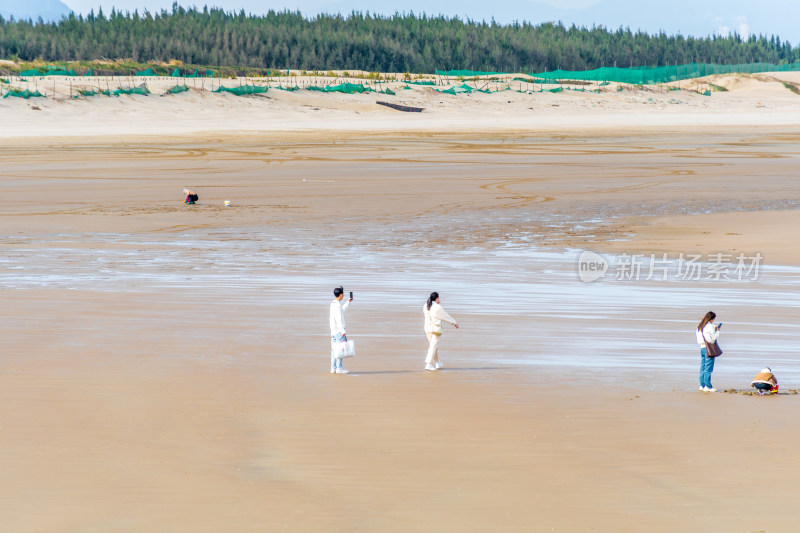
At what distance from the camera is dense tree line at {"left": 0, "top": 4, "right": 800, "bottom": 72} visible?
119 metres

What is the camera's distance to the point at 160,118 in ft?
200

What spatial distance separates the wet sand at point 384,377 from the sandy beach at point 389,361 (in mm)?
37

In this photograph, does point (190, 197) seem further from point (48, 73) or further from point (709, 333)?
point (48, 73)

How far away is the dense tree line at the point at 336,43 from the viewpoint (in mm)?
118812

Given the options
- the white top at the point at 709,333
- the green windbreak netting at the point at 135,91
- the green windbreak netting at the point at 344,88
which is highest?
the green windbreak netting at the point at 344,88

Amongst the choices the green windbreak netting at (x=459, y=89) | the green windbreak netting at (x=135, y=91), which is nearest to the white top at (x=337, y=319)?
the green windbreak netting at (x=135, y=91)

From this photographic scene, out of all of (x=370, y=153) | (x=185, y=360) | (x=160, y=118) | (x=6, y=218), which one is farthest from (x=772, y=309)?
(x=160, y=118)

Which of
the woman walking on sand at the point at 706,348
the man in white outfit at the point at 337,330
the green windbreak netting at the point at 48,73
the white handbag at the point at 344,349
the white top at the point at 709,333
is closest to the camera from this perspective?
the woman walking on sand at the point at 706,348

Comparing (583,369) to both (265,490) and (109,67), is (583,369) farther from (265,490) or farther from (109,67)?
(109,67)

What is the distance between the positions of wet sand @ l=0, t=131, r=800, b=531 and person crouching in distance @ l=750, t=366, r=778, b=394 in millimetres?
198

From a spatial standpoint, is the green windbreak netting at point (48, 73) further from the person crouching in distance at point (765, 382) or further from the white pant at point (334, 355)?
the person crouching in distance at point (765, 382)

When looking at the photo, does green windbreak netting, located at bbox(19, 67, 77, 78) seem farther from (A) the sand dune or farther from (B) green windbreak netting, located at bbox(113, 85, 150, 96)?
(B) green windbreak netting, located at bbox(113, 85, 150, 96)

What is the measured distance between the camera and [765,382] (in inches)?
406

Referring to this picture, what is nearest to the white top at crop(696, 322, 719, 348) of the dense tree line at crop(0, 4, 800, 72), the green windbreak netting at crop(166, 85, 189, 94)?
the green windbreak netting at crop(166, 85, 189, 94)
